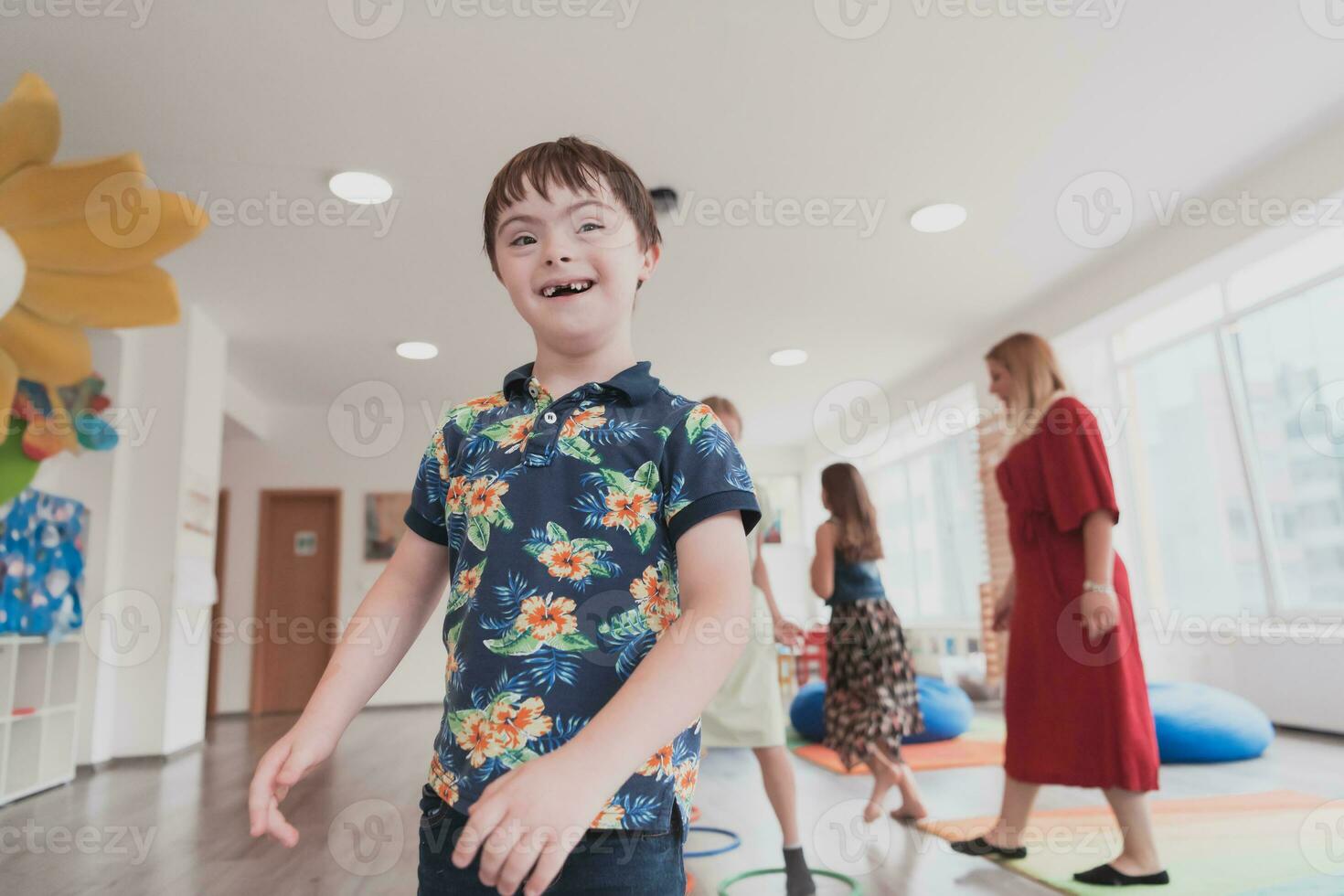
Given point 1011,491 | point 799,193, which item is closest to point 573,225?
point 1011,491

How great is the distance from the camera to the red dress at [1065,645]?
212 centimetres

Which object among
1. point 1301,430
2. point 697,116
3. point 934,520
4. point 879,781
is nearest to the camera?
point 879,781

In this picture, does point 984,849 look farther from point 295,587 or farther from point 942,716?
point 295,587

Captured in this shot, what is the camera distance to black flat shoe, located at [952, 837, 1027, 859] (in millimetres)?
2389

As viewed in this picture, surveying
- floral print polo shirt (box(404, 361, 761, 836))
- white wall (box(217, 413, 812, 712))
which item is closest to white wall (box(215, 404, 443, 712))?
white wall (box(217, 413, 812, 712))

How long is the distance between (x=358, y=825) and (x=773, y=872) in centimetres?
149

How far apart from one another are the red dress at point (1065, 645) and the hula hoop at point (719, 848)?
0.83 m

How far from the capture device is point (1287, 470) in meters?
4.59

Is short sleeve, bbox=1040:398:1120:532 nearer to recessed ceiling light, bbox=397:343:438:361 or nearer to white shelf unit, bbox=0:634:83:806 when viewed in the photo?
white shelf unit, bbox=0:634:83:806

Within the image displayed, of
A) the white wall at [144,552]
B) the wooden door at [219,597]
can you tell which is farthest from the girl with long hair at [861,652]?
the wooden door at [219,597]

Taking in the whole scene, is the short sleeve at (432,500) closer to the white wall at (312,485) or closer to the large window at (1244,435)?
the large window at (1244,435)

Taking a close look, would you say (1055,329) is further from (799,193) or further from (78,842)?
(78,842)

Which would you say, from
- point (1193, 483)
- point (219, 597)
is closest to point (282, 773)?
point (1193, 483)

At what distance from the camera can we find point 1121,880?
2094 mm
